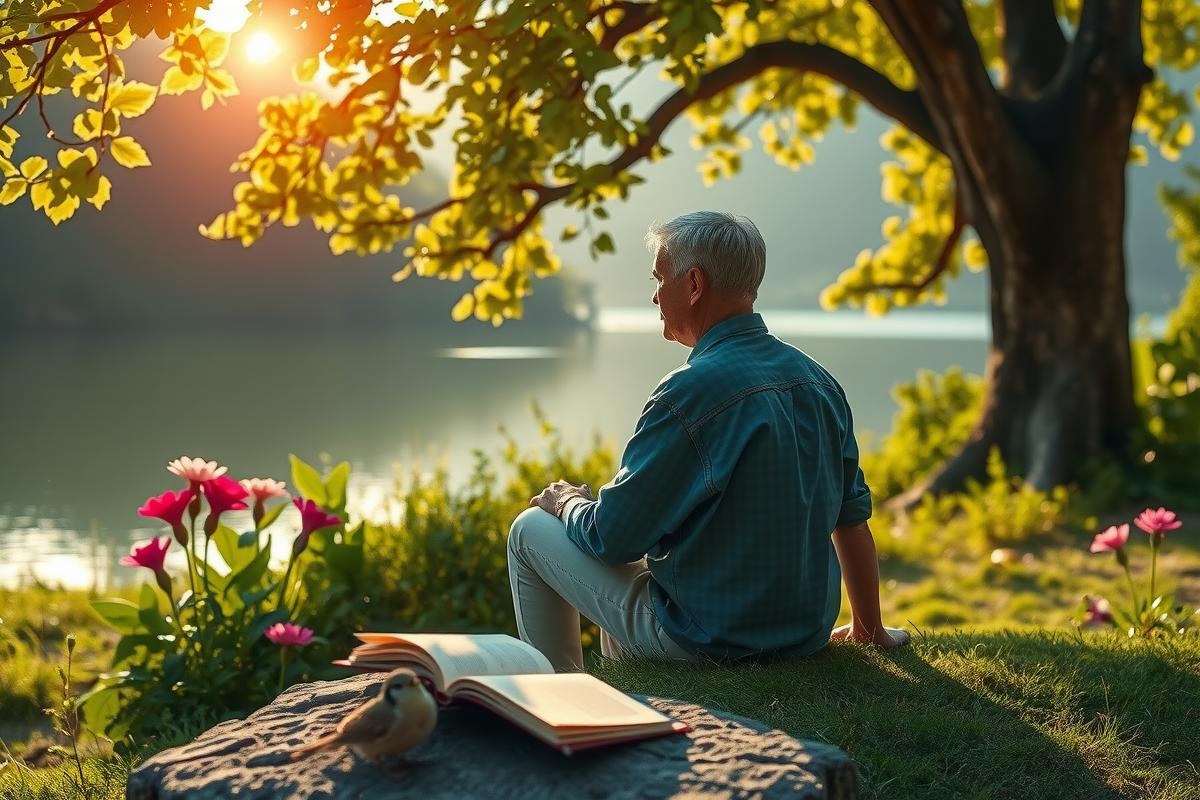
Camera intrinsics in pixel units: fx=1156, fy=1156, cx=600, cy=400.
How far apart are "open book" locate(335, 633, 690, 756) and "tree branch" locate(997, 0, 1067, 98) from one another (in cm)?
845

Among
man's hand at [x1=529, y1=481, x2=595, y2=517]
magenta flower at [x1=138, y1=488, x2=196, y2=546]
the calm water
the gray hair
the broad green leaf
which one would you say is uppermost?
the broad green leaf

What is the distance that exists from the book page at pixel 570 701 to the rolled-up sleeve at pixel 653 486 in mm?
723

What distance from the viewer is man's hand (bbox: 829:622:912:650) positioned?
12.1ft

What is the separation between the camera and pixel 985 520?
819 centimetres

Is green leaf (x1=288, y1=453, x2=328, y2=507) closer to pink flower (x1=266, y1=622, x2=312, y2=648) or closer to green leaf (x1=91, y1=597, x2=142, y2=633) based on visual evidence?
green leaf (x1=91, y1=597, x2=142, y2=633)

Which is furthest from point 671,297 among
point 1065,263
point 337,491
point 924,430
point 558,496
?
point 924,430

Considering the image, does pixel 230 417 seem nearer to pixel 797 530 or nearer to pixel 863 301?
pixel 863 301

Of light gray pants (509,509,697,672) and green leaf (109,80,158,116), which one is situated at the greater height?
green leaf (109,80,158,116)

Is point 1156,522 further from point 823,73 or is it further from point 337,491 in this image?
point 823,73

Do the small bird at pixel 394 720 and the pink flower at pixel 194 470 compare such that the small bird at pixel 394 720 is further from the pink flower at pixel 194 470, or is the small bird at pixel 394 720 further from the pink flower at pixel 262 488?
the pink flower at pixel 262 488

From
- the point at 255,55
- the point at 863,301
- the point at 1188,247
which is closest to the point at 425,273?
the point at 255,55

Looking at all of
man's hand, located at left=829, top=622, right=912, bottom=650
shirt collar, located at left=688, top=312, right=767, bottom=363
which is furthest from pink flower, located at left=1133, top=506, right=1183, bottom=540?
shirt collar, located at left=688, top=312, right=767, bottom=363

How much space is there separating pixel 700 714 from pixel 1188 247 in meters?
15.8

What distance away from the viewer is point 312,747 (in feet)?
6.95
